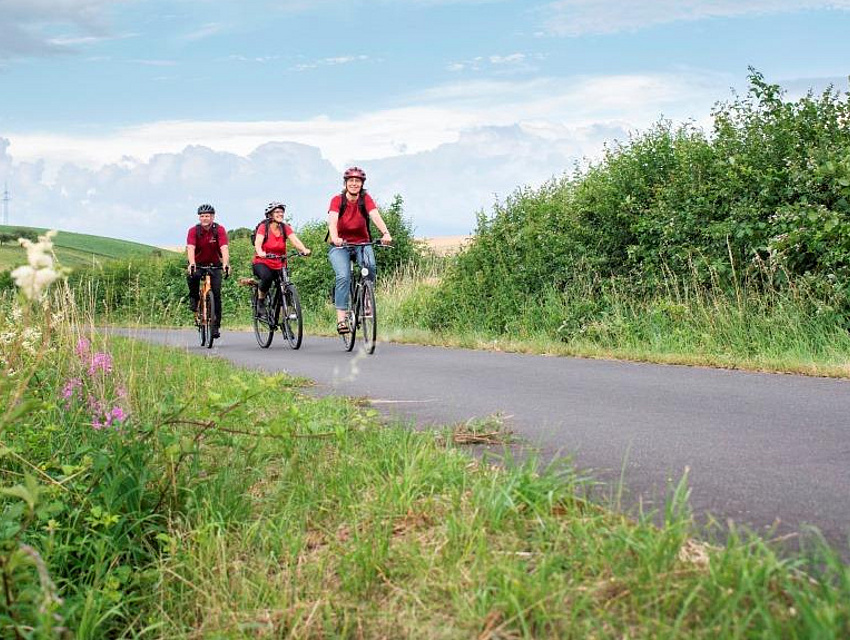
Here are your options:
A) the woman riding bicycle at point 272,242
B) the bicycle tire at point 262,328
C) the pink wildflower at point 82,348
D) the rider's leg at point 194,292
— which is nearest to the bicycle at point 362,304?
the woman riding bicycle at point 272,242

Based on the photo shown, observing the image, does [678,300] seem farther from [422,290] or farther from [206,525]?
[206,525]

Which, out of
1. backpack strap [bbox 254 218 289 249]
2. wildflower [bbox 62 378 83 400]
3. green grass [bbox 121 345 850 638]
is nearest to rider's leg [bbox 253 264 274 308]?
backpack strap [bbox 254 218 289 249]

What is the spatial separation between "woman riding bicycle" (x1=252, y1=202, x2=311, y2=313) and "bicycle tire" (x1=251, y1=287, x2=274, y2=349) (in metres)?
0.71

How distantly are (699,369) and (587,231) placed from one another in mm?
5052

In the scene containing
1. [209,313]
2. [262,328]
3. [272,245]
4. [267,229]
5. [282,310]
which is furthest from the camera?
[262,328]

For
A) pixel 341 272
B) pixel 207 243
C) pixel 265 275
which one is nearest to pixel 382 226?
pixel 341 272

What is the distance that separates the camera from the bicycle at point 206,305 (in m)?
16.5

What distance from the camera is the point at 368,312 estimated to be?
46.0 ft

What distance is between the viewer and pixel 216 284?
16.8 metres

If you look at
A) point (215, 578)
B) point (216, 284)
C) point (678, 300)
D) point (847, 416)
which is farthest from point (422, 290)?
point (215, 578)

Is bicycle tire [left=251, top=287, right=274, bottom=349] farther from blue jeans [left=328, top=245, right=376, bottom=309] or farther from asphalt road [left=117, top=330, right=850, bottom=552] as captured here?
asphalt road [left=117, top=330, right=850, bottom=552]

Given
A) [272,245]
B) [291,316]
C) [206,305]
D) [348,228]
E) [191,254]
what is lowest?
[291,316]

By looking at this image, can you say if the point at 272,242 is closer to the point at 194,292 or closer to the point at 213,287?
the point at 213,287

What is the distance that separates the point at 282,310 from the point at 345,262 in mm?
2356
